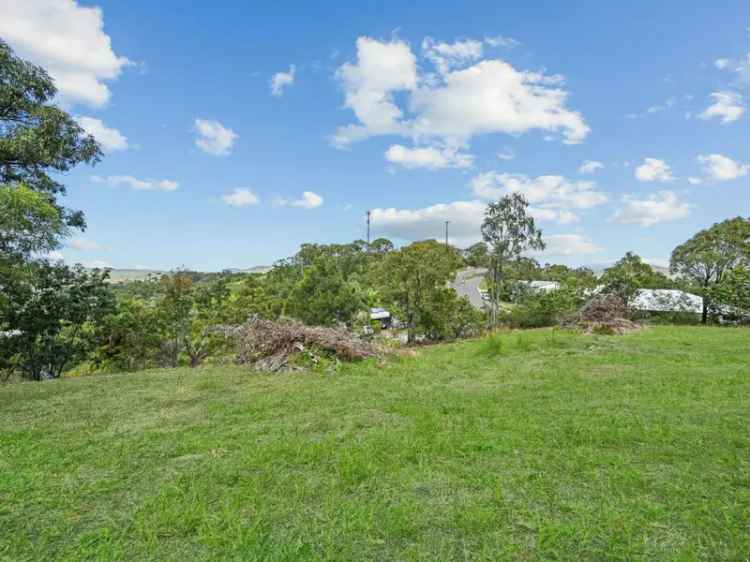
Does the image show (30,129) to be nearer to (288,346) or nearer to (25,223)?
(25,223)

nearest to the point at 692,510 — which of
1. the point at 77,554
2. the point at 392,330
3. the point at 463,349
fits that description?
the point at 77,554

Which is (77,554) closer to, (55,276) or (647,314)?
(55,276)

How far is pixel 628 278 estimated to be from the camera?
1430 centimetres

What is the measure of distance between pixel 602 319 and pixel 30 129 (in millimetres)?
12497

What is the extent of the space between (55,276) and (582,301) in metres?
15.6

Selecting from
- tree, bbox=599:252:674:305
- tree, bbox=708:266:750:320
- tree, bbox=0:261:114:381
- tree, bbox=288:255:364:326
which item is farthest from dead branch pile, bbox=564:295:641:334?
tree, bbox=0:261:114:381

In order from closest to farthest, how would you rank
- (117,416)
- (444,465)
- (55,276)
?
(444,465) → (117,416) → (55,276)

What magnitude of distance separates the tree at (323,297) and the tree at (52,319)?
4082 millimetres

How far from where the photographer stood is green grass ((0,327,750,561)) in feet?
5.81

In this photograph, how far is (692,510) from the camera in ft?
6.50

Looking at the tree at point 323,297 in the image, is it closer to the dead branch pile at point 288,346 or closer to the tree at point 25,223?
the dead branch pile at point 288,346

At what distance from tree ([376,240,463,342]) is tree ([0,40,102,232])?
8.32m

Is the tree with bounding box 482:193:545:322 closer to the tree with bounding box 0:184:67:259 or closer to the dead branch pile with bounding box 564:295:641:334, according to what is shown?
the dead branch pile with bounding box 564:295:641:334

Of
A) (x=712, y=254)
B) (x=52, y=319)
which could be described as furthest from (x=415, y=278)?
(x=712, y=254)
